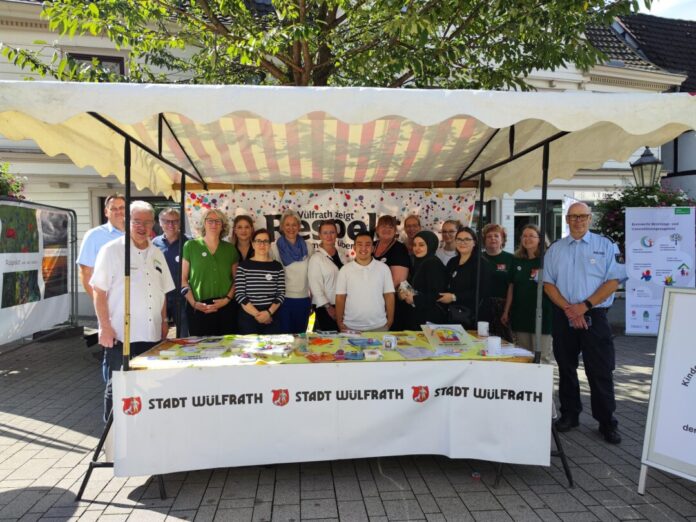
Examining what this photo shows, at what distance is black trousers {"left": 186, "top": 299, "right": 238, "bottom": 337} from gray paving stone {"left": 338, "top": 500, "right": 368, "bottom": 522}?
2157 millimetres

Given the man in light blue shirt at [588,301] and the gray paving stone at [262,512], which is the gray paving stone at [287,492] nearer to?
the gray paving stone at [262,512]

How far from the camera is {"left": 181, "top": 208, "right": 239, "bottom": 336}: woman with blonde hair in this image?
14.2 ft

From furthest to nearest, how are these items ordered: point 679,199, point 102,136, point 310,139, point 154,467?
point 679,199 → point 310,139 → point 102,136 → point 154,467

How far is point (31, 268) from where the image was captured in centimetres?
622

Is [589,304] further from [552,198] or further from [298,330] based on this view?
[552,198]

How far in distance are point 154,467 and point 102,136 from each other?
2345mm

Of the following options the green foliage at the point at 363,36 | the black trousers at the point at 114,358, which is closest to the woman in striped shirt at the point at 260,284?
the black trousers at the point at 114,358

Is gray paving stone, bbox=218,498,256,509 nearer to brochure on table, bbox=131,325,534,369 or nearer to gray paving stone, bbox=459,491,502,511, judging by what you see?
brochure on table, bbox=131,325,534,369

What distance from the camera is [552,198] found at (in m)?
12.8

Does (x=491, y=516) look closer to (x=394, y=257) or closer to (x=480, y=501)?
(x=480, y=501)

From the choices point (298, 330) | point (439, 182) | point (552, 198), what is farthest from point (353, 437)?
point (552, 198)

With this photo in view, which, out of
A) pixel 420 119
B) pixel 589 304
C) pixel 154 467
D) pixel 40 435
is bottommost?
pixel 40 435

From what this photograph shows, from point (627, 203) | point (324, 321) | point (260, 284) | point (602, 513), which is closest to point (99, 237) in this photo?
point (260, 284)

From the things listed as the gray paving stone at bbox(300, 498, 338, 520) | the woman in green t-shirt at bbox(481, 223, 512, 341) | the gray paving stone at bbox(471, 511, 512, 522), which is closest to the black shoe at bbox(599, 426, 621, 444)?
the woman in green t-shirt at bbox(481, 223, 512, 341)
